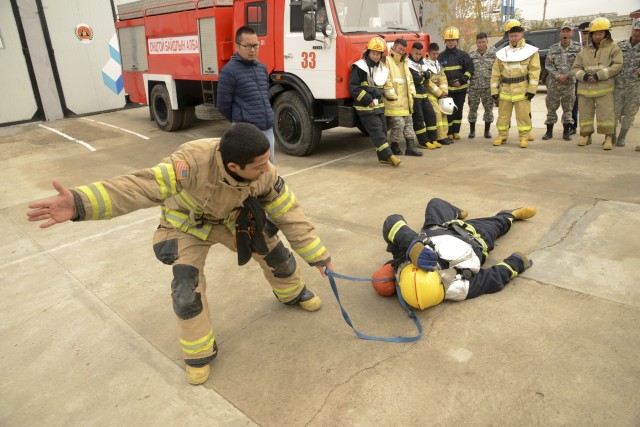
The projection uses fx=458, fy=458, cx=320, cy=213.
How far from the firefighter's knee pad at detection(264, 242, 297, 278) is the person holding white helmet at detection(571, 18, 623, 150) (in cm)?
563

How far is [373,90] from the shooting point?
20.5 ft

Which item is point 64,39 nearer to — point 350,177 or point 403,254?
point 350,177

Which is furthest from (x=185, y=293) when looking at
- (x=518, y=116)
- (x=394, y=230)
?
(x=518, y=116)

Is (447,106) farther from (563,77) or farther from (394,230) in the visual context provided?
(394,230)

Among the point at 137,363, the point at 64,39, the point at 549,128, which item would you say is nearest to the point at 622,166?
the point at 549,128

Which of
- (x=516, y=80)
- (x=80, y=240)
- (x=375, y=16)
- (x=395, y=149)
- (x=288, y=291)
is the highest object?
(x=375, y=16)

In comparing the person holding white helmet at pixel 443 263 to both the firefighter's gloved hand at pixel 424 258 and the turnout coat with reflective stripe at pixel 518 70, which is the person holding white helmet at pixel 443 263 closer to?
the firefighter's gloved hand at pixel 424 258

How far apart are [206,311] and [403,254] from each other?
1.39 meters

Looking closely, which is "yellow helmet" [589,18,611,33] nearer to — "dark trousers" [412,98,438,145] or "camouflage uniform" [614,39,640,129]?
"camouflage uniform" [614,39,640,129]

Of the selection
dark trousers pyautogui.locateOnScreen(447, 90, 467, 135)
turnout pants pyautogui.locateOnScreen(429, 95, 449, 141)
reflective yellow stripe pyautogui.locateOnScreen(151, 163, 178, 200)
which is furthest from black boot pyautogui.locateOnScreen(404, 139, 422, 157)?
reflective yellow stripe pyautogui.locateOnScreen(151, 163, 178, 200)

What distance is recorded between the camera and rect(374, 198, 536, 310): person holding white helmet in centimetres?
287

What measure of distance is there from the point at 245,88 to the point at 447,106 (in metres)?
3.81

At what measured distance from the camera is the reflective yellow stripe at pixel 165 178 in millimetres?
2191

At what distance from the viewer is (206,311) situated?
2580mm
